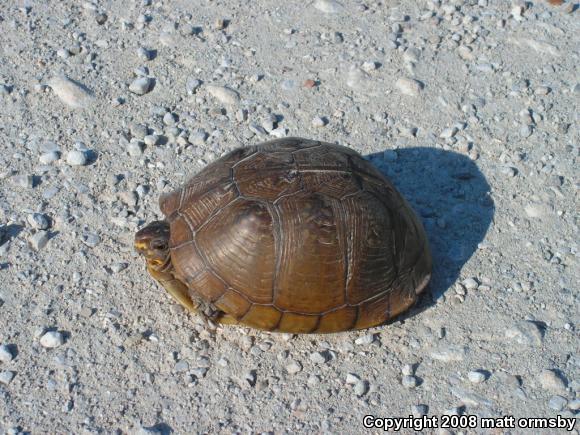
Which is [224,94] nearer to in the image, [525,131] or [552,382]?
[525,131]

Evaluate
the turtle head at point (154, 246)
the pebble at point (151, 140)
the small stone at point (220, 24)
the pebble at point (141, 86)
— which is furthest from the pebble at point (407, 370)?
the small stone at point (220, 24)

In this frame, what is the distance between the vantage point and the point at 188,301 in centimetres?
509

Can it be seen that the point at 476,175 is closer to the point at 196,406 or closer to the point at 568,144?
the point at 568,144

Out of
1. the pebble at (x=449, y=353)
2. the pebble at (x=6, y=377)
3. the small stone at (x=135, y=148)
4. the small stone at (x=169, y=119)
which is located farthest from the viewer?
the small stone at (x=169, y=119)

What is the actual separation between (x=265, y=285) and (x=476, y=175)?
249 centimetres

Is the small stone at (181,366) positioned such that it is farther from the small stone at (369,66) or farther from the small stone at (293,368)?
the small stone at (369,66)

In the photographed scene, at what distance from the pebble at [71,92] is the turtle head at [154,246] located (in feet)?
6.79

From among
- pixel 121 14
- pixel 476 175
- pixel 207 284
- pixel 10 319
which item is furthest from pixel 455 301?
pixel 121 14

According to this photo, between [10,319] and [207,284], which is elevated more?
[207,284]

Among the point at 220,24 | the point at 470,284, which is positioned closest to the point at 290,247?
the point at 470,284

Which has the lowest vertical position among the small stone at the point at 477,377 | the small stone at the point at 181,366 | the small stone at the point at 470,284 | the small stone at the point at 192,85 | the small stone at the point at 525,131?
the small stone at the point at 181,366

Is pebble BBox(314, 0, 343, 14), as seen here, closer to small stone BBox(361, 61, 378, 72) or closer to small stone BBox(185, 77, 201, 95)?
small stone BBox(361, 61, 378, 72)

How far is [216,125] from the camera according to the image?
6680 mm

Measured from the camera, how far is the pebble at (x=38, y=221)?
570 centimetres
